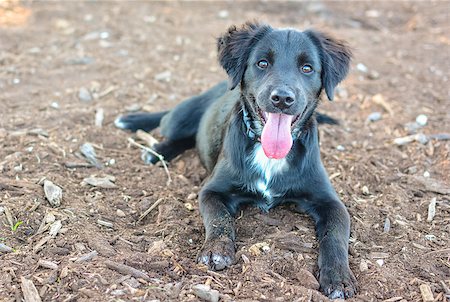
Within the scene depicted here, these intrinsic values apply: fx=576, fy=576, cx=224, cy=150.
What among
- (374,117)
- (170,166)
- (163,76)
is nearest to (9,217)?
(170,166)

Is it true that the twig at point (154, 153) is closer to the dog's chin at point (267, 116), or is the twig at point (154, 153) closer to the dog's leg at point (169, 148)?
the dog's leg at point (169, 148)

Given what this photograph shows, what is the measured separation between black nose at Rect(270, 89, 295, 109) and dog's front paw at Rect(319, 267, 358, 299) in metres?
1.10

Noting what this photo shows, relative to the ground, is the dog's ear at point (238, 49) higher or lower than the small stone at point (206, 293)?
higher

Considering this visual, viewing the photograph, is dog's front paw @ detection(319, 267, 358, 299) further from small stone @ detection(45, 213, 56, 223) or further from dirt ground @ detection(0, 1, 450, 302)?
small stone @ detection(45, 213, 56, 223)

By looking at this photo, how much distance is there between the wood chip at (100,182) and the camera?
4676mm

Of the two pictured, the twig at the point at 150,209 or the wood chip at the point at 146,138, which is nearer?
the twig at the point at 150,209

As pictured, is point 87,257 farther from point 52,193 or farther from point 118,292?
point 52,193

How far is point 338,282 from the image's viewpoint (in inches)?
137

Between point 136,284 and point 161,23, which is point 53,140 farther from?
point 161,23

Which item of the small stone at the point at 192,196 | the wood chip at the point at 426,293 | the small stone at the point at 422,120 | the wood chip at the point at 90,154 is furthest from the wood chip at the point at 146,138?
the wood chip at the point at 426,293

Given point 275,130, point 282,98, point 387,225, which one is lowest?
point 387,225

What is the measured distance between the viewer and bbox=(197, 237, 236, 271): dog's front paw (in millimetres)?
3609

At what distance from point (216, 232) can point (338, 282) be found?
34.5 inches

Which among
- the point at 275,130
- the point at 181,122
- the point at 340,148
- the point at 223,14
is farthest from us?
the point at 223,14
